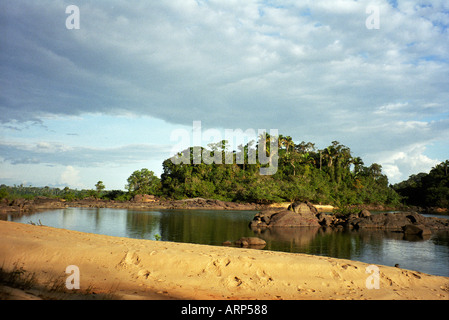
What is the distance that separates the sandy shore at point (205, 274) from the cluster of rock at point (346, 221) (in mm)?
23319

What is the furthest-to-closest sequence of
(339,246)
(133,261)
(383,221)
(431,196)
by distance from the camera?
(431,196) < (383,221) < (339,246) < (133,261)

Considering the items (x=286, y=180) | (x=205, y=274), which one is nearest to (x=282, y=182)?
(x=286, y=180)

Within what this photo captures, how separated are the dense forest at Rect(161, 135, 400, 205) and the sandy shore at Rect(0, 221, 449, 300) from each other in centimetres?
5765

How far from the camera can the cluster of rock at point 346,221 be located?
3588cm

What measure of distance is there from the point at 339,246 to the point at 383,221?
15.1 m

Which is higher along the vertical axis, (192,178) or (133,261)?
(192,178)

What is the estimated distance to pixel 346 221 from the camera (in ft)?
126

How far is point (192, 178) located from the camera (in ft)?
250

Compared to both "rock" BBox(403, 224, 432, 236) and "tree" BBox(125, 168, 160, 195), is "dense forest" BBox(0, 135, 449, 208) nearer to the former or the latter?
"tree" BBox(125, 168, 160, 195)
